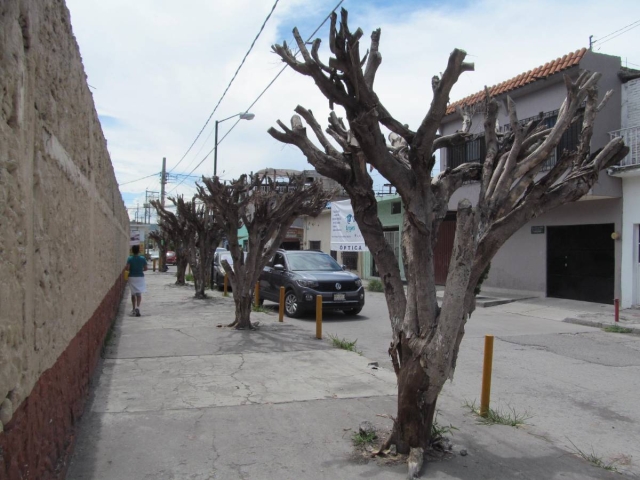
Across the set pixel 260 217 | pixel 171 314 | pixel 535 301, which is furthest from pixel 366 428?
pixel 535 301

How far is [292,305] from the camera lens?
45.6 ft

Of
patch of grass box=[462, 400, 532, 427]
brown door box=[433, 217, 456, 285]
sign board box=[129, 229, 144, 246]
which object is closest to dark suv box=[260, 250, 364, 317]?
patch of grass box=[462, 400, 532, 427]

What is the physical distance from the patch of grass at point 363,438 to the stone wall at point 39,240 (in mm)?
2329

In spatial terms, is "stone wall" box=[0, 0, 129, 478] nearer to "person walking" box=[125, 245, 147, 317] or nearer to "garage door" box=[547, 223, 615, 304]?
"person walking" box=[125, 245, 147, 317]

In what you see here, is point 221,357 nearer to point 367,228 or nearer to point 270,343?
point 270,343

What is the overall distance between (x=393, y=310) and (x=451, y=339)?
0.68 meters

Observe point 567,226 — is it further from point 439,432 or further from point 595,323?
point 439,432

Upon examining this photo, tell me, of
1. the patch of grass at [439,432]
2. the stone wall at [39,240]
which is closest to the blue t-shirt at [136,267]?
the stone wall at [39,240]

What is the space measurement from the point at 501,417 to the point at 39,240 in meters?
4.64

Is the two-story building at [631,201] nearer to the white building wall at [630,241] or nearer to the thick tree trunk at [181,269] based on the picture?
the white building wall at [630,241]

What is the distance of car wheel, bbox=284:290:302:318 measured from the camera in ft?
44.9

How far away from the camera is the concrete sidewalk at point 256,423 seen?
4.21m

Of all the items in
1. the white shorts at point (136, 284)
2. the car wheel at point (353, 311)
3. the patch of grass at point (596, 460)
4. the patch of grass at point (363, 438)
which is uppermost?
the white shorts at point (136, 284)

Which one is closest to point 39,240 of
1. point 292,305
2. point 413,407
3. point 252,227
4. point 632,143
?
point 413,407
